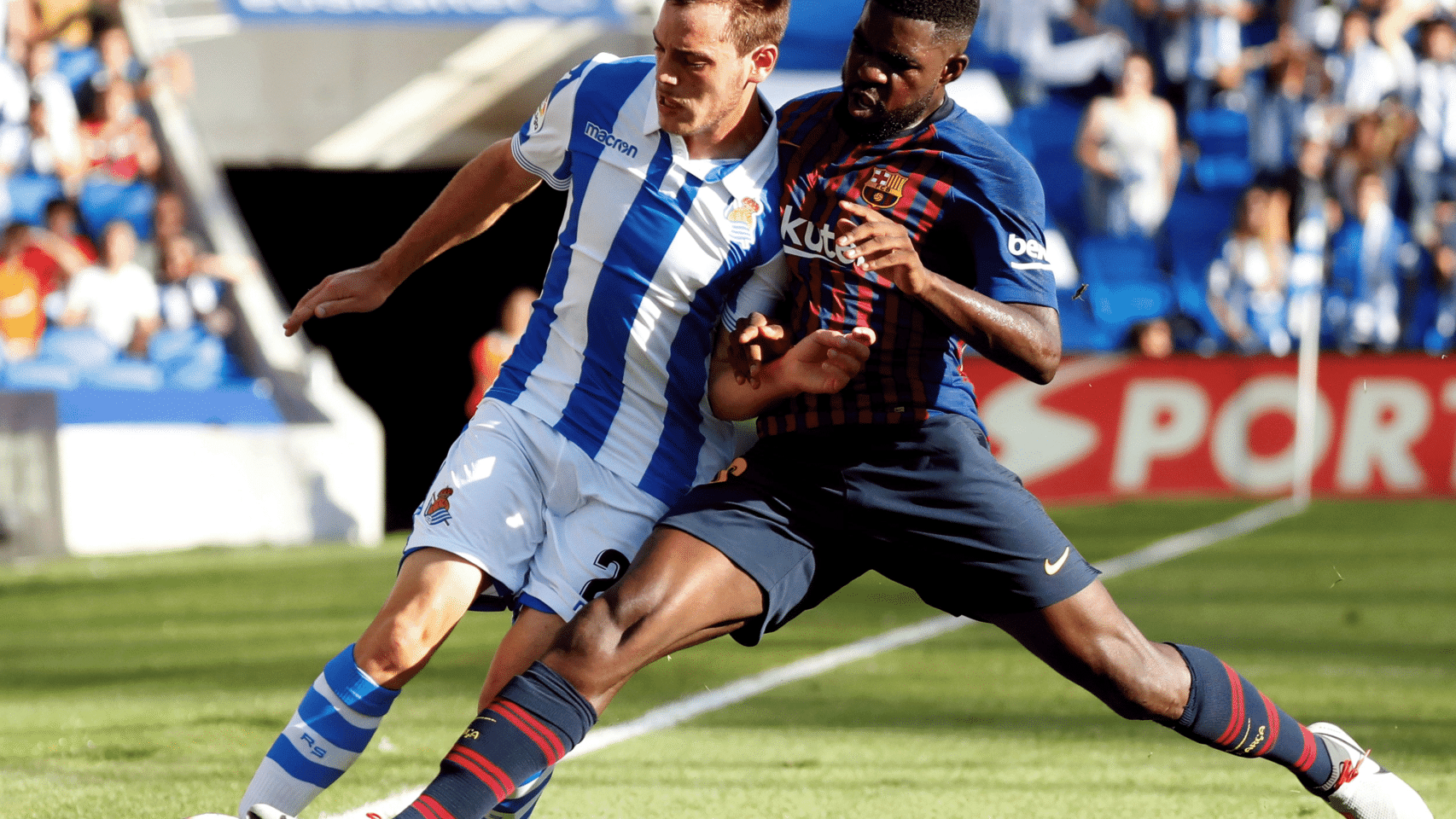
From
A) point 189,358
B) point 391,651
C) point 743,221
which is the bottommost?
point 189,358

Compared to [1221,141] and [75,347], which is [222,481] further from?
[1221,141]

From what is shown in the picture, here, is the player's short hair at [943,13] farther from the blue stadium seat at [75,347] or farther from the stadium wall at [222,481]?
the blue stadium seat at [75,347]

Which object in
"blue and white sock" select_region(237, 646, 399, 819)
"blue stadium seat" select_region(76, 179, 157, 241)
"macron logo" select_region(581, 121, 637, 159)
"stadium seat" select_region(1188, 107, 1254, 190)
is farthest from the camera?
"stadium seat" select_region(1188, 107, 1254, 190)

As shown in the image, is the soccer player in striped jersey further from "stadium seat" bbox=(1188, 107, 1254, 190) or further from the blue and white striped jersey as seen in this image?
"stadium seat" bbox=(1188, 107, 1254, 190)

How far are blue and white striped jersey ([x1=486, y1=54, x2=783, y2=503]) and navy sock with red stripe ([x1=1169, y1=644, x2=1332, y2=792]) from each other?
3.96ft

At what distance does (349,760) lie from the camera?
11.2 feet

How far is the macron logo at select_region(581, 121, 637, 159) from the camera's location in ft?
11.7

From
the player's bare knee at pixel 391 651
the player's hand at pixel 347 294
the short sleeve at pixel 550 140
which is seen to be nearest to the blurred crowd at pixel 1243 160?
the short sleeve at pixel 550 140

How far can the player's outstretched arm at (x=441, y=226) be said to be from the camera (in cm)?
371

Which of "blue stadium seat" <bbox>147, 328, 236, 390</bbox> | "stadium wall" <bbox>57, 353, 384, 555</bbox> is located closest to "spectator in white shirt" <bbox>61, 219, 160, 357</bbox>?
"blue stadium seat" <bbox>147, 328, 236, 390</bbox>

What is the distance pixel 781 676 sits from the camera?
6.42 meters

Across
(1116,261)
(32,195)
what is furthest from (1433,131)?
(32,195)

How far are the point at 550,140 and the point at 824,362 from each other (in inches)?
34.4

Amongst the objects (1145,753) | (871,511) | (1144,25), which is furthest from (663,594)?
(1144,25)
